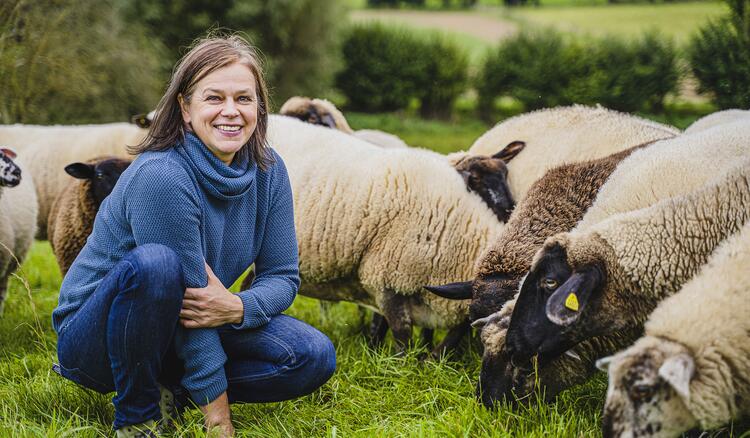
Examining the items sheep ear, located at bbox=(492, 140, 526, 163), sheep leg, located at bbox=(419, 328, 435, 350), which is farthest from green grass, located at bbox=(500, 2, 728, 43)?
sheep leg, located at bbox=(419, 328, 435, 350)

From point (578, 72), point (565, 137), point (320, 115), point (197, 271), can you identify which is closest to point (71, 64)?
point (320, 115)

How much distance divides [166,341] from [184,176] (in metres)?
0.65

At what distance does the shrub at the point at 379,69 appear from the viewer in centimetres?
2989

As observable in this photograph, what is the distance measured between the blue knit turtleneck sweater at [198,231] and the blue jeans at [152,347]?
9 centimetres

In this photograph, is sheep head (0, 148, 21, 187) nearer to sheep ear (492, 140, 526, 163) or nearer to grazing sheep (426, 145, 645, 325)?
grazing sheep (426, 145, 645, 325)

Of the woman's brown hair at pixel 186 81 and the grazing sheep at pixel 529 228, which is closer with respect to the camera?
the woman's brown hair at pixel 186 81

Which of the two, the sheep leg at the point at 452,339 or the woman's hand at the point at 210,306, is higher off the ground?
the woman's hand at the point at 210,306

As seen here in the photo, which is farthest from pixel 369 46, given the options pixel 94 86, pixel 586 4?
pixel 94 86

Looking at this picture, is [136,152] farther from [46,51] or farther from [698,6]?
[698,6]

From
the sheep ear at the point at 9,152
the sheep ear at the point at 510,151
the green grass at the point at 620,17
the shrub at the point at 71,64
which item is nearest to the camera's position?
the sheep ear at the point at 9,152

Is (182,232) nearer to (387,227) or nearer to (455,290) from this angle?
(455,290)

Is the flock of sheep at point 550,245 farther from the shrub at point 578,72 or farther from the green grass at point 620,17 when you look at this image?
the green grass at point 620,17

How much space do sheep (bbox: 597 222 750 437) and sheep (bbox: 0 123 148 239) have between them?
19.3 ft

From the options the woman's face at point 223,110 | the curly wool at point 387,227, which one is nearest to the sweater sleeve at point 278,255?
the woman's face at point 223,110
